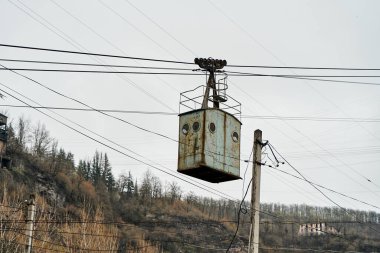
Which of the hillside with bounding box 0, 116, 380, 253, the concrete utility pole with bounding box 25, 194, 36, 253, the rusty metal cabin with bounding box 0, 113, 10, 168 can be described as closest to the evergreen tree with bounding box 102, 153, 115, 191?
the hillside with bounding box 0, 116, 380, 253

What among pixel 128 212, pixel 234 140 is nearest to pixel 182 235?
pixel 128 212

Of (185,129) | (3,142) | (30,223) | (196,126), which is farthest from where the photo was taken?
(3,142)

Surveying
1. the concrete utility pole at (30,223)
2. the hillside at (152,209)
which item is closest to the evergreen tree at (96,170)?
the hillside at (152,209)

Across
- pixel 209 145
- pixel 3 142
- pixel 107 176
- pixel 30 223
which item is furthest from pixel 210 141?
pixel 107 176

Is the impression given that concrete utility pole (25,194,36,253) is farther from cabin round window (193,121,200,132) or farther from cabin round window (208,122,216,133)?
cabin round window (208,122,216,133)

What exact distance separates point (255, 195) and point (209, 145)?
2.45m

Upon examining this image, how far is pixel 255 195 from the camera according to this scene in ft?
61.4

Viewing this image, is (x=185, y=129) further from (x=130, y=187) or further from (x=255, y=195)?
(x=130, y=187)

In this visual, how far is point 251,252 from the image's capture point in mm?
18031

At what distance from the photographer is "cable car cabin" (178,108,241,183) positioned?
19500mm

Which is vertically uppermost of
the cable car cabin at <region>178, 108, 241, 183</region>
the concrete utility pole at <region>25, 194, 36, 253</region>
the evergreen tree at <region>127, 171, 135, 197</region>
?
the evergreen tree at <region>127, 171, 135, 197</region>

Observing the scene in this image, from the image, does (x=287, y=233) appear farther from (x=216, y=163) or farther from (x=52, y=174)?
(x=216, y=163)

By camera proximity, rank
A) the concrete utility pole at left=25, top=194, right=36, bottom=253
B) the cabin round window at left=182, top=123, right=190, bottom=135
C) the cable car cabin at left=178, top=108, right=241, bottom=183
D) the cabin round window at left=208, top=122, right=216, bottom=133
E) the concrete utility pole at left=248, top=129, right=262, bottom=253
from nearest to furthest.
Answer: the concrete utility pole at left=248, top=129, right=262, bottom=253 → the cable car cabin at left=178, top=108, right=241, bottom=183 → the cabin round window at left=208, top=122, right=216, bottom=133 → the cabin round window at left=182, top=123, right=190, bottom=135 → the concrete utility pole at left=25, top=194, right=36, bottom=253

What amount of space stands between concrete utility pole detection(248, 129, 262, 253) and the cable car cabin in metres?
1.08
